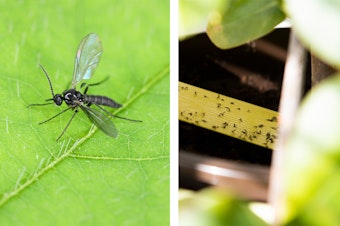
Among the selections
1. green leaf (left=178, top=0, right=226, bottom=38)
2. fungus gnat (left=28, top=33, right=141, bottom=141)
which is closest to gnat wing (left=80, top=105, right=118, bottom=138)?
fungus gnat (left=28, top=33, right=141, bottom=141)

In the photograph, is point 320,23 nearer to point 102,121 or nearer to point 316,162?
point 316,162

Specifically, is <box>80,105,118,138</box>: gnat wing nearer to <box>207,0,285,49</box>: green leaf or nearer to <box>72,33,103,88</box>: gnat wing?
<box>72,33,103,88</box>: gnat wing

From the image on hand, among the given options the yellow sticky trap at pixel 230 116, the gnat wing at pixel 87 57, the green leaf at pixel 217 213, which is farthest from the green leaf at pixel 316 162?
the gnat wing at pixel 87 57

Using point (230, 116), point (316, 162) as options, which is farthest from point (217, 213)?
point (230, 116)

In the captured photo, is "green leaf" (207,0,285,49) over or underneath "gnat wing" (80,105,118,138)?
over

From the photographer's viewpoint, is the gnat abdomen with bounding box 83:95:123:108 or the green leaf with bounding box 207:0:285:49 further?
the gnat abdomen with bounding box 83:95:123:108

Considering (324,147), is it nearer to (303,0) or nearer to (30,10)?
(303,0)

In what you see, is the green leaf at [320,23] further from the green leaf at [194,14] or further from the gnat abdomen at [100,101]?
the gnat abdomen at [100,101]
